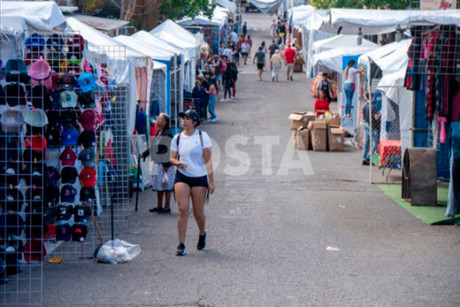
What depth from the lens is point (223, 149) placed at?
21766 mm

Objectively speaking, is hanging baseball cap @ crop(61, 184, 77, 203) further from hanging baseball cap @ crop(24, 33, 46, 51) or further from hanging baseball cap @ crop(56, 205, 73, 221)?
hanging baseball cap @ crop(24, 33, 46, 51)

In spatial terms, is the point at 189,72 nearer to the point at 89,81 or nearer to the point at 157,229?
the point at 157,229

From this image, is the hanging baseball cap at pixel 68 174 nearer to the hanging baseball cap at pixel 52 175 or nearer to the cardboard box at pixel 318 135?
the hanging baseball cap at pixel 52 175

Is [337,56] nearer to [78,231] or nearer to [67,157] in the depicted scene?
[67,157]

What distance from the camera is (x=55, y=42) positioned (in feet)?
34.3

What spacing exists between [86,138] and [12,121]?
2003 millimetres

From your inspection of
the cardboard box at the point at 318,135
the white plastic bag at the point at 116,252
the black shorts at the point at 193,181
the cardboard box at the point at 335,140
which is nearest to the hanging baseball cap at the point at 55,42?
the black shorts at the point at 193,181

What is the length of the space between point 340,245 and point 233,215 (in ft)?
8.72

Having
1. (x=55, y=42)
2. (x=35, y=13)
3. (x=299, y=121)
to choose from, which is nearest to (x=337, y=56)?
(x=299, y=121)

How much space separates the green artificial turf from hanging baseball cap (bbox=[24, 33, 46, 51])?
6.88 meters

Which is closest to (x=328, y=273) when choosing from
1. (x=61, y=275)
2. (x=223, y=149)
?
(x=61, y=275)

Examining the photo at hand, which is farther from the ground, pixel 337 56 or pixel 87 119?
pixel 337 56

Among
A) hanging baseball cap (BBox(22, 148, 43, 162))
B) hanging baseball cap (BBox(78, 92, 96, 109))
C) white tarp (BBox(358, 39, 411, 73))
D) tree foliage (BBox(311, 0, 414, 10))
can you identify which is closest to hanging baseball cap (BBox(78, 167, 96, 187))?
hanging baseball cap (BBox(78, 92, 96, 109))

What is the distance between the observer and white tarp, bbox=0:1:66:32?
32.5ft
